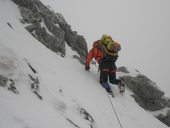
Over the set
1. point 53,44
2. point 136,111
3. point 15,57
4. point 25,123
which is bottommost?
point 25,123

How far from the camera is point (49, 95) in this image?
255 inches

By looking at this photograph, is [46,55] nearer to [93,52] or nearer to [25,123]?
[93,52]

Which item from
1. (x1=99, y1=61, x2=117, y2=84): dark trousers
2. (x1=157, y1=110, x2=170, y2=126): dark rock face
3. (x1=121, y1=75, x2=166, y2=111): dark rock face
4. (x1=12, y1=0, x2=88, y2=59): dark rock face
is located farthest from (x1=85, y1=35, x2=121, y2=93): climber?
(x1=157, y1=110, x2=170, y2=126): dark rock face

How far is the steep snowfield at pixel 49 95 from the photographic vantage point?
499cm

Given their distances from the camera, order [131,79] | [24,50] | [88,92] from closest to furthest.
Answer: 1. [24,50]
2. [88,92]
3. [131,79]

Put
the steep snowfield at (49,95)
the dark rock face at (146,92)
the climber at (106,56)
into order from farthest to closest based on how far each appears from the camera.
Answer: the dark rock face at (146,92) < the climber at (106,56) < the steep snowfield at (49,95)

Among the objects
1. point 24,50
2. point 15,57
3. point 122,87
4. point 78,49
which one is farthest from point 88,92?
point 78,49

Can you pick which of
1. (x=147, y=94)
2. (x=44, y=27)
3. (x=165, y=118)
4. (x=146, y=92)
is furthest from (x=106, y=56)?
(x=165, y=118)

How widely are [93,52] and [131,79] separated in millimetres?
3876

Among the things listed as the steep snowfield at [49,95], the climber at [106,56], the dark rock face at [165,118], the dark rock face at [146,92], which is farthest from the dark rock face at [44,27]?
the dark rock face at [165,118]

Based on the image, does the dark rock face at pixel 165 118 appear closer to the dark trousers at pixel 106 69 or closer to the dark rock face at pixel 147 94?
the dark rock face at pixel 147 94

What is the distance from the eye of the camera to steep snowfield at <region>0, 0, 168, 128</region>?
4988 millimetres

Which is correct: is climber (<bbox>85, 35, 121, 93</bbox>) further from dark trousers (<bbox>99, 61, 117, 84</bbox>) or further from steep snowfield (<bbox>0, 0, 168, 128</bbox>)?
steep snowfield (<bbox>0, 0, 168, 128</bbox>)

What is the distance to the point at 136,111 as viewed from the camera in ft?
35.6
